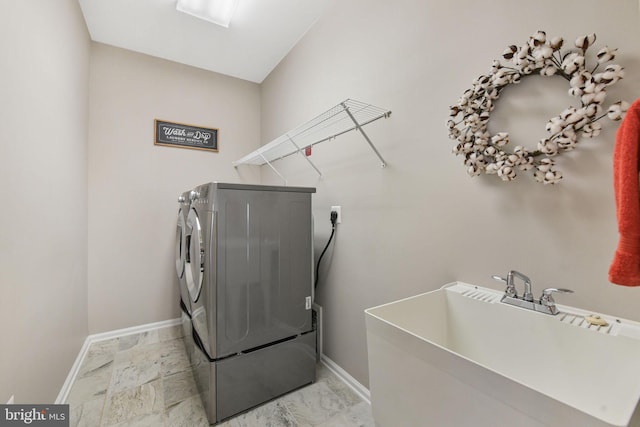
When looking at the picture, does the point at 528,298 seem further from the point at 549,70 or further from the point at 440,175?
the point at 549,70

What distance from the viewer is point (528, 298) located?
93cm

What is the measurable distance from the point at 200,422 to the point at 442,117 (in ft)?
7.06

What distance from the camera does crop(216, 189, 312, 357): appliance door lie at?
5.06ft

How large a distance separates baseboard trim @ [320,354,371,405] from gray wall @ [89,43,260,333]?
6.04 ft

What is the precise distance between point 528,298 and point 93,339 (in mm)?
3429

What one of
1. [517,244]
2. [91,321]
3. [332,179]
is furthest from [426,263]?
[91,321]

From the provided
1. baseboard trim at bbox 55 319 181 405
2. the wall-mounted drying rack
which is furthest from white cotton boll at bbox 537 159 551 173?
baseboard trim at bbox 55 319 181 405

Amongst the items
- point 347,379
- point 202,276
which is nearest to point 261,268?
point 202,276

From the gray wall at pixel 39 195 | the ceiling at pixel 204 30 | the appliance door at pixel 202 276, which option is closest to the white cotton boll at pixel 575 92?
the appliance door at pixel 202 276

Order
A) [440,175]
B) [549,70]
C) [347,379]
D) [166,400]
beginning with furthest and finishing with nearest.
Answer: [347,379]
[166,400]
[440,175]
[549,70]

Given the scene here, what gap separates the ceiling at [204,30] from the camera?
2.13 meters

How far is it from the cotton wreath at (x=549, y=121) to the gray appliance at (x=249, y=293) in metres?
1.04

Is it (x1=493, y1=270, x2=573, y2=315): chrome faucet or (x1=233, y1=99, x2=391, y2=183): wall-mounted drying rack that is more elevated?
(x1=233, y1=99, x2=391, y2=183): wall-mounted drying rack

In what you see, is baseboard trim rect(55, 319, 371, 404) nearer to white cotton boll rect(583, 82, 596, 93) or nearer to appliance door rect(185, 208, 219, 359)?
appliance door rect(185, 208, 219, 359)
